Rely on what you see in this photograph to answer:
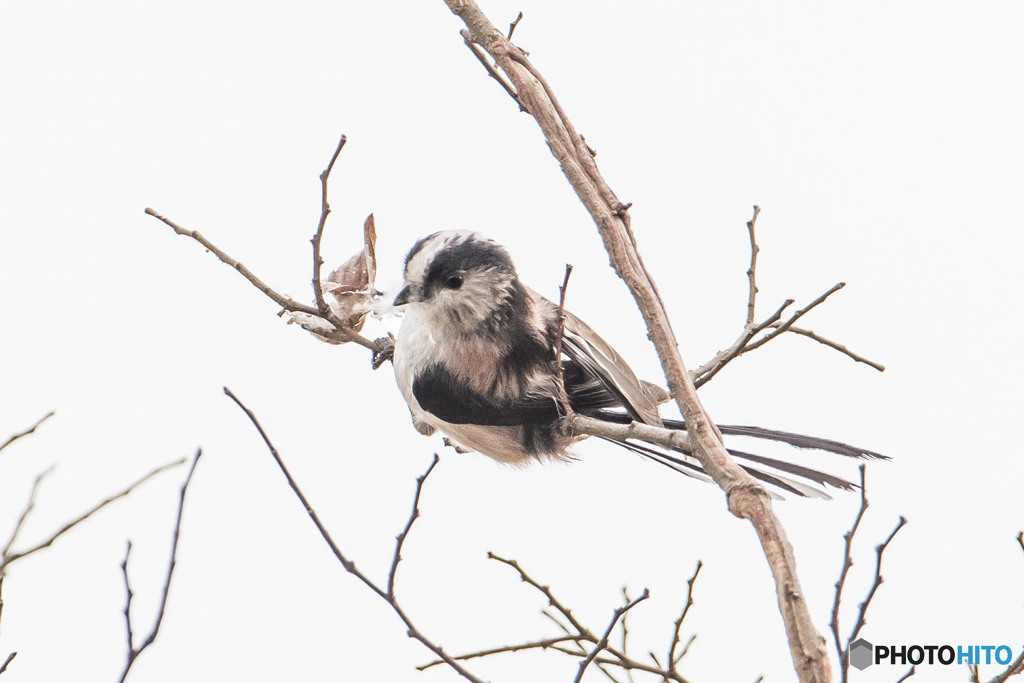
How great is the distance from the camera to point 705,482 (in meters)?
1.57

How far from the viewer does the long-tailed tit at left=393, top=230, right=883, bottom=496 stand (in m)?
1.50

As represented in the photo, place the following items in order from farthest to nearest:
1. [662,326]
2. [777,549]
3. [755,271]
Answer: [755,271] < [662,326] < [777,549]

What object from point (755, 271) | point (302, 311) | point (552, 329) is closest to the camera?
point (302, 311)

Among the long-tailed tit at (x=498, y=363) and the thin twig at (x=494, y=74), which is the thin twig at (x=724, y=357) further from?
the thin twig at (x=494, y=74)

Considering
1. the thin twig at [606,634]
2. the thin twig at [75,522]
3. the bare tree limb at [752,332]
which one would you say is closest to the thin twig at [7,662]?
the thin twig at [75,522]

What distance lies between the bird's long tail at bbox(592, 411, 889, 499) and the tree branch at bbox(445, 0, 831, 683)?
1.09 ft

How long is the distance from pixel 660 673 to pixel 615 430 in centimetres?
36

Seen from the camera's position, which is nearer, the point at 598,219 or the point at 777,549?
the point at 777,549

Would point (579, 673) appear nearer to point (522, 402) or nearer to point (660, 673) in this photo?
point (660, 673)

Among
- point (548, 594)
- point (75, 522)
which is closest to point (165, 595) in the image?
point (75, 522)

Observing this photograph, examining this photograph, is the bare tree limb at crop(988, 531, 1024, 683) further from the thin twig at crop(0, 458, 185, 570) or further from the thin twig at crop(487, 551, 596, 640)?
the thin twig at crop(0, 458, 185, 570)

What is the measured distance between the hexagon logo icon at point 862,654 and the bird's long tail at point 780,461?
0.21m

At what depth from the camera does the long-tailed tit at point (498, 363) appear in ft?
4.93

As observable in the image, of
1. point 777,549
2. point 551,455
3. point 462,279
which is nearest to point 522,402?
point 551,455
